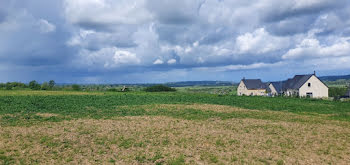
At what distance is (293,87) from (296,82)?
191 cm

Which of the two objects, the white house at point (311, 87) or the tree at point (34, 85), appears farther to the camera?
the tree at point (34, 85)

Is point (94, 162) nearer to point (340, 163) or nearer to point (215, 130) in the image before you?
point (215, 130)

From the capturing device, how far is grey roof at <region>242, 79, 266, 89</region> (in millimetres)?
86438

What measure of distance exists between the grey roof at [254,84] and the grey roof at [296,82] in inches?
295

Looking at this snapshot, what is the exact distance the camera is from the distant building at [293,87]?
6931 centimetres

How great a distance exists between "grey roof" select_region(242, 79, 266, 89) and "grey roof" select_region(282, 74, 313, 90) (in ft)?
24.6

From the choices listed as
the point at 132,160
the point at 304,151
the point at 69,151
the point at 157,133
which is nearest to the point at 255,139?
the point at 304,151

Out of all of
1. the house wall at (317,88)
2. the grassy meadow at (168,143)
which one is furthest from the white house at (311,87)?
the grassy meadow at (168,143)

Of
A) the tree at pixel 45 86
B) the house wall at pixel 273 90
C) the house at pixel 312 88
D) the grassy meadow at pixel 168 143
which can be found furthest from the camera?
the tree at pixel 45 86

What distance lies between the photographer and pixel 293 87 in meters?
74.3

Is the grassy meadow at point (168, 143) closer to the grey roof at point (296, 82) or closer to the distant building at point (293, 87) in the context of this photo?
the distant building at point (293, 87)

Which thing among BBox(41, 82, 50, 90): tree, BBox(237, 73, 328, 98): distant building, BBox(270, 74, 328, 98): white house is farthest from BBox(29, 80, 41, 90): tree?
BBox(270, 74, 328, 98): white house

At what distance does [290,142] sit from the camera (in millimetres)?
15961

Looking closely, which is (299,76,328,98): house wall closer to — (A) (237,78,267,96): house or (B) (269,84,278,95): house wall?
(B) (269,84,278,95): house wall
